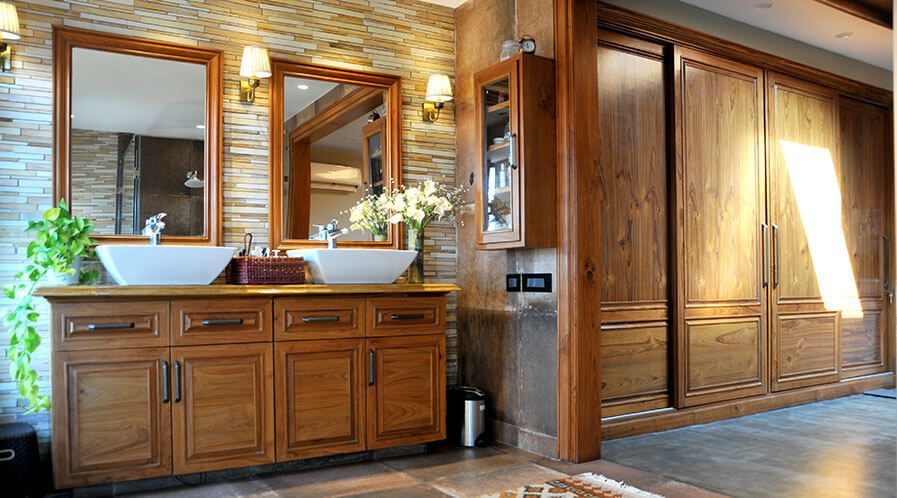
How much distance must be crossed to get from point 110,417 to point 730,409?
3776mm

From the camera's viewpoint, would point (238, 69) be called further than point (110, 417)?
Yes

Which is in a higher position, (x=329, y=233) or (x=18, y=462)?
(x=329, y=233)

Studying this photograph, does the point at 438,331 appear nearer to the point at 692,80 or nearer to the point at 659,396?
the point at 659,396

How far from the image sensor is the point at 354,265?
364cm

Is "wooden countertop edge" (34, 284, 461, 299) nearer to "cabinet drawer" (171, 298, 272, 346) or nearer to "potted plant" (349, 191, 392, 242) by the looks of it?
"cabinet drawer" (171, 298, 272, 346)

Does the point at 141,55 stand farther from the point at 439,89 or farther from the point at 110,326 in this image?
the point at 439,89

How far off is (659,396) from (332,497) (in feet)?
7.34

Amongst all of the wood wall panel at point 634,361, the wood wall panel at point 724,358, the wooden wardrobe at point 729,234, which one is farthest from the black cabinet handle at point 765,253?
the wood wall panel at point 634,361

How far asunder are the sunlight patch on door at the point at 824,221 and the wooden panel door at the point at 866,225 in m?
0.09

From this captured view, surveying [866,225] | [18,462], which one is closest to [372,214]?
[18,462]

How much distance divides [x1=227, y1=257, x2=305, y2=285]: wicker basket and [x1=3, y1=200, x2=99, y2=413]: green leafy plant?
27.2 inches

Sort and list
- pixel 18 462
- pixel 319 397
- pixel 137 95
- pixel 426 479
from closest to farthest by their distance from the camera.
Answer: pixel 18 462, pixel 426 479, pixel 319 397, pixel 137 95

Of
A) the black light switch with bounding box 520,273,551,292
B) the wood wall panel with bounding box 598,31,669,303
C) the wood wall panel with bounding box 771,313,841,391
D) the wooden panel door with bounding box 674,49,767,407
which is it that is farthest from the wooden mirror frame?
the wood wall panel with bounding box 771,313,841,391

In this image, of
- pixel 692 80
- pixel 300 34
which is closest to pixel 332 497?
pixel 300 34
